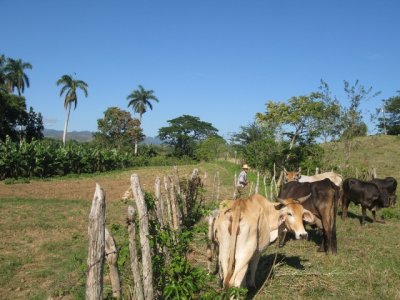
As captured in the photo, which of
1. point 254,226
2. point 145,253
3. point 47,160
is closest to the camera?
point 145,253

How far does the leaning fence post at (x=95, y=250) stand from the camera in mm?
3139

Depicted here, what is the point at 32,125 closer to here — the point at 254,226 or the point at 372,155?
the point at 372,155

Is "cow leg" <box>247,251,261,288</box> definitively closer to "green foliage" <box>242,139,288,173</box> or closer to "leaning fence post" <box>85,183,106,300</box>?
"leaning fence post" <box>85,183,106,300</box>

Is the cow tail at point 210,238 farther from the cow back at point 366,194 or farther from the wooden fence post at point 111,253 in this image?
the cow back at point 366,194

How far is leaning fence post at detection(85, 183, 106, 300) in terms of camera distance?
10.3 ft

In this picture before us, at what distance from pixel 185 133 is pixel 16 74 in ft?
88.4

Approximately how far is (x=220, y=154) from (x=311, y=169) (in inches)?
958

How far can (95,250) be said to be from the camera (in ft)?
10.4

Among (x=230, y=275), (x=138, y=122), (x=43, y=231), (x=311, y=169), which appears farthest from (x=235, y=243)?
(x=138, y=122)

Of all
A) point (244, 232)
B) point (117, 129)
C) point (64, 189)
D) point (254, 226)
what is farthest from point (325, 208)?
point (117, 129)

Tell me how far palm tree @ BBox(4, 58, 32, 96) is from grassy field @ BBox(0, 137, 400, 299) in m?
38.4

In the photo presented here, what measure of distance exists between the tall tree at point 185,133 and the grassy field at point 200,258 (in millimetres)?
43878

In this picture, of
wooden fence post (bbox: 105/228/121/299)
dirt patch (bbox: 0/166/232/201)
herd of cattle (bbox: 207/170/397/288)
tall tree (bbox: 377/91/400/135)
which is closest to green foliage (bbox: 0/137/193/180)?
dirt patch (bbox: 0/166/232/201)

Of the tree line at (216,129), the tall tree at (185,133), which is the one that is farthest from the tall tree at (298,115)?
the tall tree at (185,133)
